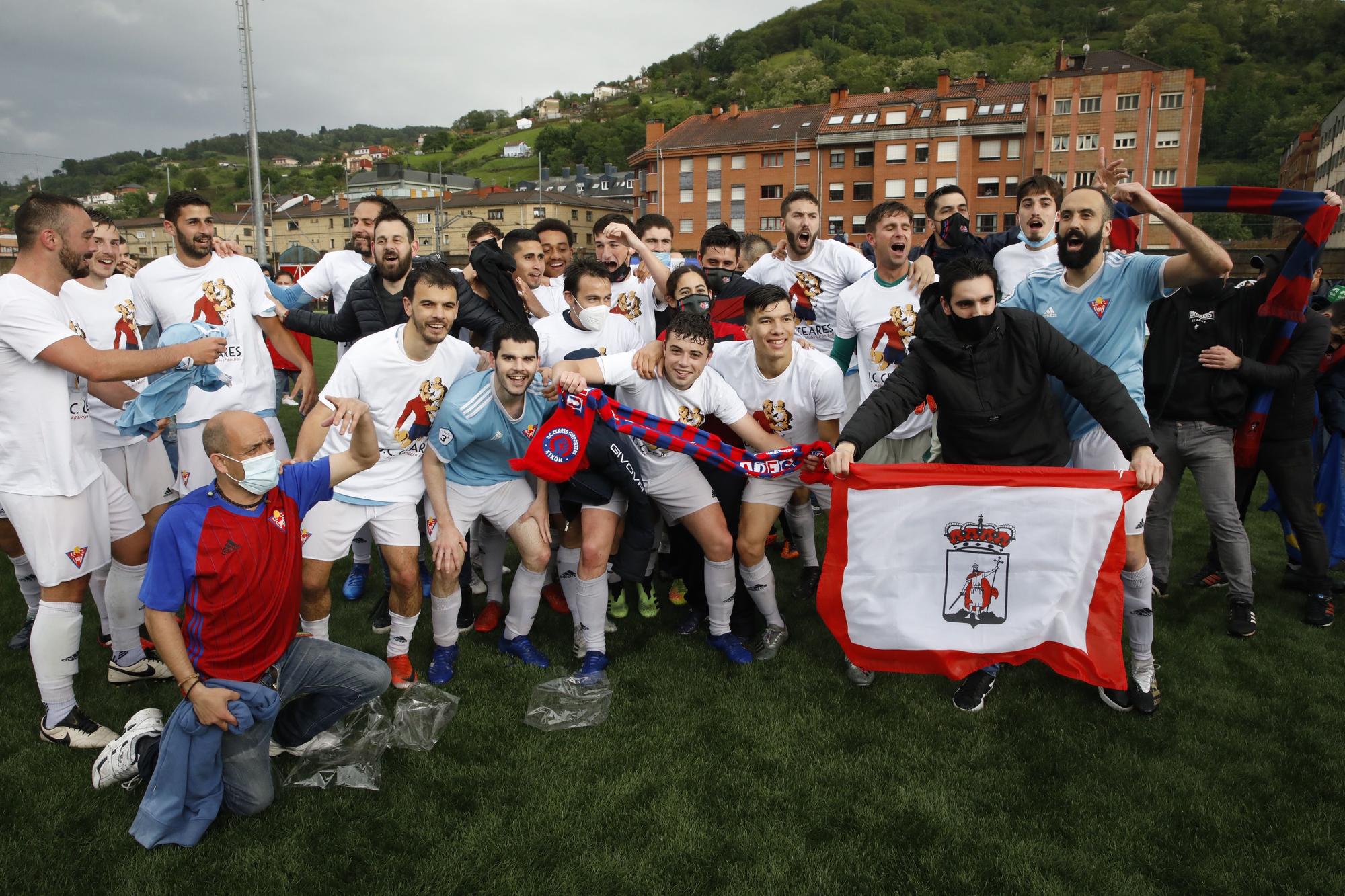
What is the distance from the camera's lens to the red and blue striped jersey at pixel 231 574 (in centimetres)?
338

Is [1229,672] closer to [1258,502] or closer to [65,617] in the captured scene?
[1258,502]

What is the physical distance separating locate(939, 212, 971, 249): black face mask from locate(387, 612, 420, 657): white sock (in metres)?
4.78

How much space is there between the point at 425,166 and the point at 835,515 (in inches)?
5555

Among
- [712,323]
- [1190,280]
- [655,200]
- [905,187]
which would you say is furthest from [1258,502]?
[655,200]

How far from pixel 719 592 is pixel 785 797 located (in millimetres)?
1631

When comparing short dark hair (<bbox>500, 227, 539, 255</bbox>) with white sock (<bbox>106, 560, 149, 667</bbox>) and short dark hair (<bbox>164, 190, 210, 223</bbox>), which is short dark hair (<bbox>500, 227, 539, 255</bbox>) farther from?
white sock (<bbox>106, 560, 149, 667</bbox>)

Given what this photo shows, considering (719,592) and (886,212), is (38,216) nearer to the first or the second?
(719,592)

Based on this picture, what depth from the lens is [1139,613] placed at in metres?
4.58

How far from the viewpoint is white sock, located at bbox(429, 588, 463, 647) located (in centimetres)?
499

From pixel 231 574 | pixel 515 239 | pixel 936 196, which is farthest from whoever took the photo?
pixel 515 239

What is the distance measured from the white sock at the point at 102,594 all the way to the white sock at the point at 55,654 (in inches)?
20.4

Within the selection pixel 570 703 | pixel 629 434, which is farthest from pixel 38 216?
pixel 570 703

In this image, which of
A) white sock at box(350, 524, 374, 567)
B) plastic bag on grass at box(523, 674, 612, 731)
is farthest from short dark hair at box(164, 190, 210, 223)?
plastic bag on grass at box(523, 674, 612, 731)

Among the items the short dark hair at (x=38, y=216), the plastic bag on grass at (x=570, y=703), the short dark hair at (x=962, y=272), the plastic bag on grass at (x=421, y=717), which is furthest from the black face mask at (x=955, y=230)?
the short dark hair at (x=38, y=216)
